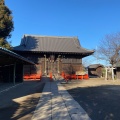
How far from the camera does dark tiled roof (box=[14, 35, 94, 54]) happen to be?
123 ft

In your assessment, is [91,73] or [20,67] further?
[91,73]

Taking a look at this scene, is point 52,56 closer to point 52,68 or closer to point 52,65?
point 52,65

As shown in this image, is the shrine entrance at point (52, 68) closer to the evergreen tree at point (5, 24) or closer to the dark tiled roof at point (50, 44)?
the dark tiled roof at point (50, 44)

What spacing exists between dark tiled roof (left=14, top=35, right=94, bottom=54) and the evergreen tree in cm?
399

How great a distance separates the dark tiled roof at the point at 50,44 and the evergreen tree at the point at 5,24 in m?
3.99

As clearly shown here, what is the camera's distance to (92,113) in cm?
880

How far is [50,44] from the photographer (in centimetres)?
3972

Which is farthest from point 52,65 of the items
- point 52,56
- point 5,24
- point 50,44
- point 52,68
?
point 5,24

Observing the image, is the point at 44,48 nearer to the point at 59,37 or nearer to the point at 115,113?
the point at 59,37

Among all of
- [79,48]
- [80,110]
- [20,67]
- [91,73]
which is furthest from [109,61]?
[80,110]

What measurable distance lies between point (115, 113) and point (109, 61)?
138 ft

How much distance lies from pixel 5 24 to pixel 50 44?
1040cm

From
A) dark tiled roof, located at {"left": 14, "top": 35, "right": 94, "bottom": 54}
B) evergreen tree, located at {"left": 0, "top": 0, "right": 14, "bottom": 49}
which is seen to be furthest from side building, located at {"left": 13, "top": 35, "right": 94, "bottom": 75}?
evergreen tree, located at {"left": 0, "top": 0, "right": 14, "bottom": 49}

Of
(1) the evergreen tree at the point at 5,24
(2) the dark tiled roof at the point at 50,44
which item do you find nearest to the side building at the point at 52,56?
(2) the dark tiled roof at the point at 50,44
